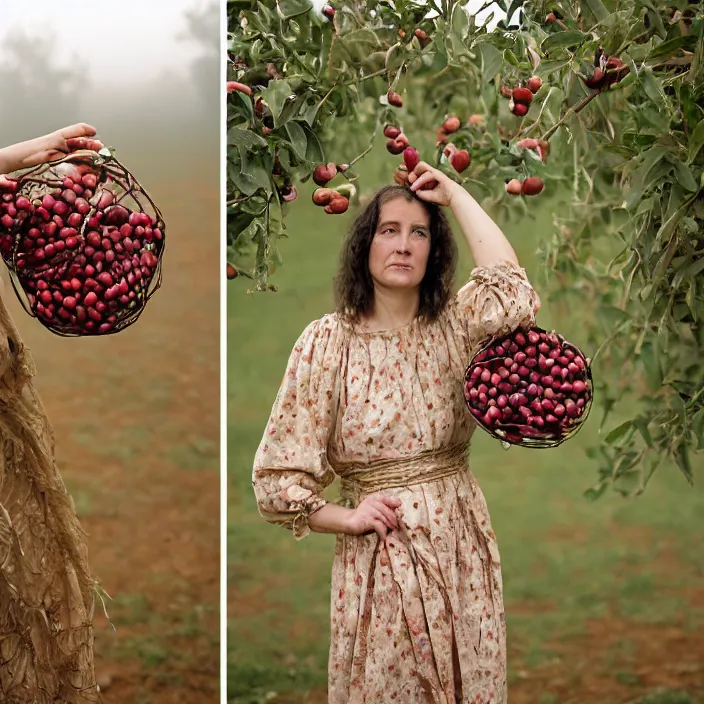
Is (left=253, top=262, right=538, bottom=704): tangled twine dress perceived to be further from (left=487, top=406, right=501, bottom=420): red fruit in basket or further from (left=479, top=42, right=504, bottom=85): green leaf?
(left=479, top=42, right=504, bottom=85): green leaf

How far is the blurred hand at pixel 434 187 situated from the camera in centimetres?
193

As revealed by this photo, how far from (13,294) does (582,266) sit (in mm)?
1144

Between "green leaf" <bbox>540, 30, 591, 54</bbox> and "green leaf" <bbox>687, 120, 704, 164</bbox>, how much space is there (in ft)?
0.85

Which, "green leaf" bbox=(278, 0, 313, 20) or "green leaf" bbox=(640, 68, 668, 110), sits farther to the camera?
"green leaf" bbox=(278, 0, 313, 20)

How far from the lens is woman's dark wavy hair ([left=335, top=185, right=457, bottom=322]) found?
1930 millimetres

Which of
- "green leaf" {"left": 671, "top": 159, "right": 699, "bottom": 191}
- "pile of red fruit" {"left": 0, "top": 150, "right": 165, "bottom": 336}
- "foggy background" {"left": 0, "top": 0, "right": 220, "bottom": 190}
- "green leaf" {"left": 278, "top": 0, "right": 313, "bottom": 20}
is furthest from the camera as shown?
"foggy background" {"left": 0, "top": 0, "right": 220, "bottom": 190}

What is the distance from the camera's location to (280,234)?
82.1 inches

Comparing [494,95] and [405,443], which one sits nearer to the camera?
[405,443]

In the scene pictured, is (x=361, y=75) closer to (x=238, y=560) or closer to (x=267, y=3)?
(x=267, y=3)

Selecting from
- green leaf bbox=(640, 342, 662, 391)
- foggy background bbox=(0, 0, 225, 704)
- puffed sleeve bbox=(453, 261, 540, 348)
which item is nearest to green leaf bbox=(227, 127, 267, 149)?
foggy background bbox=(0, 0, 225, 704)

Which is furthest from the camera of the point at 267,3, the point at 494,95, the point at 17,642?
the point at 494,95

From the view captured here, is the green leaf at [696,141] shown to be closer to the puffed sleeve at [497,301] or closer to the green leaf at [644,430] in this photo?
the puffed sleeve at [497,301]

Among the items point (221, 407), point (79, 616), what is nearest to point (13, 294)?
point (221, 407)

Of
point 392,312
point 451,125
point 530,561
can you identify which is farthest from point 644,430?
point 451,125
